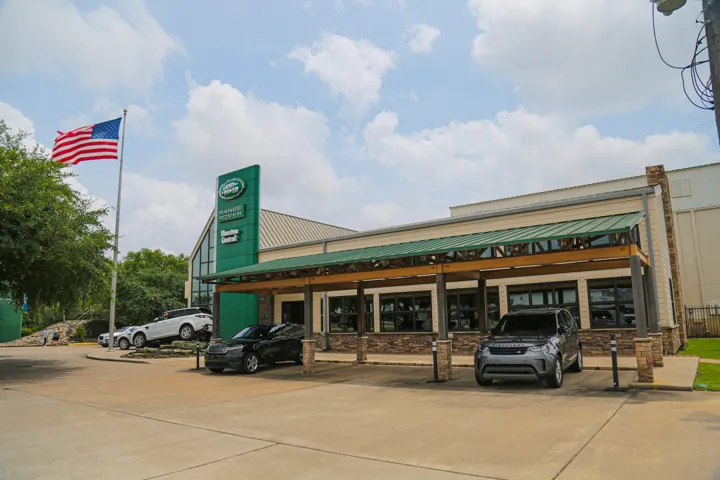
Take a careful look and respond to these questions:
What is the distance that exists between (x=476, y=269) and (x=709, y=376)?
19.9 ft

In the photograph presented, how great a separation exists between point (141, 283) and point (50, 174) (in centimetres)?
3040

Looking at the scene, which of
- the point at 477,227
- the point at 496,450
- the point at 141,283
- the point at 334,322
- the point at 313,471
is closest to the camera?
the point at 313,471

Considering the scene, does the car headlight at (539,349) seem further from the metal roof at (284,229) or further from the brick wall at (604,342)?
the metal roof at (284,229)

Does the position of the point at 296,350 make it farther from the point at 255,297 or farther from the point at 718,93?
the point at 718,93

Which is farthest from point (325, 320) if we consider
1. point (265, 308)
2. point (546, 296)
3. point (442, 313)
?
point (442, 313)

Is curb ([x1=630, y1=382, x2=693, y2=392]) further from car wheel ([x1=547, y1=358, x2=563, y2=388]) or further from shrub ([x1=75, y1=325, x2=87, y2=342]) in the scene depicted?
shrub ([x1=75, y1=325, x2=87, y2=342])

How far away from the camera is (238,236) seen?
30.0 metres

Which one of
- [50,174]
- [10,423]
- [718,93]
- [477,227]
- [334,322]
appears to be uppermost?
[50,174]

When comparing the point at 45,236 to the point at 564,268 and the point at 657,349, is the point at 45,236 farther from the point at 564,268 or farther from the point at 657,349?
the point at 657,349

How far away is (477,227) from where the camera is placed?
70.8ft

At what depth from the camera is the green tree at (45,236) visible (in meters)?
16.2

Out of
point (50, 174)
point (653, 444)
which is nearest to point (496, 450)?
point (653, 444)

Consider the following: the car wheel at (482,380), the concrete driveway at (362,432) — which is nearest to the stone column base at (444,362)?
the concrete driveway at (362,432)

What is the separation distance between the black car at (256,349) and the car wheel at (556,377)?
980cm
